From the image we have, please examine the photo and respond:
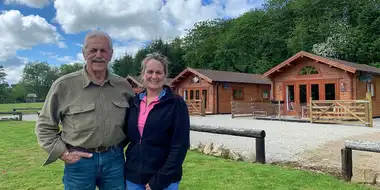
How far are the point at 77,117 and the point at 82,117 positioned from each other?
0.04 metres

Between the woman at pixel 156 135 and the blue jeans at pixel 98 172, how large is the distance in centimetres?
8

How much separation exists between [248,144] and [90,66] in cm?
674

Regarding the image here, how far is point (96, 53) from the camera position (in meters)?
2.22

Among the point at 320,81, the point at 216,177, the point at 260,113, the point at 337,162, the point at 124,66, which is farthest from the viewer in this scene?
the point at 124,66

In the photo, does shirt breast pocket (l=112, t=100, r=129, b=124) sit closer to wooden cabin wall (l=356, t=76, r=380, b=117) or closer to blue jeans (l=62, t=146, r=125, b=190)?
blue jeans (l=62, t=146, r=125, b=190)

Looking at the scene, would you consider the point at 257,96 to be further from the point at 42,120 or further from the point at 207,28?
the point at 42,120

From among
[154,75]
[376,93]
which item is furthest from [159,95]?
[376,93]

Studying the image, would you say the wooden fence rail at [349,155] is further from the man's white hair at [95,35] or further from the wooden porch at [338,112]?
the wooden porch at [338,112]

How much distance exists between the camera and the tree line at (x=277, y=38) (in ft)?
91.2

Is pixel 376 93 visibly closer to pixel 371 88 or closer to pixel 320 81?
pixel 371 88

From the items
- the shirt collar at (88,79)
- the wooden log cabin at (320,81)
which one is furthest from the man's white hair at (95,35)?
the wooden log cabin at (320,81)

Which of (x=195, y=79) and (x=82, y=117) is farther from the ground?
(x=195, y=79)

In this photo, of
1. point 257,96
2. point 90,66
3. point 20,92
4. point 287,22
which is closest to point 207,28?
point 287,22

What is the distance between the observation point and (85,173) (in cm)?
220
